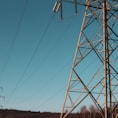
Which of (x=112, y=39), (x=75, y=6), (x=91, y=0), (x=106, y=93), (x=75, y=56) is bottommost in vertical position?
Result: (x=106, y=93)

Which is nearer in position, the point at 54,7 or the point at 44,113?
the point at 54,7

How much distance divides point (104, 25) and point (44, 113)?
8032 centimetres

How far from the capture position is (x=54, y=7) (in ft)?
73.7

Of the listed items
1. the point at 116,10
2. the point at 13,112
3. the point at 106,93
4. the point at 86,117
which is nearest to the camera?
the point at 106,93

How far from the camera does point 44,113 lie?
99.2 m

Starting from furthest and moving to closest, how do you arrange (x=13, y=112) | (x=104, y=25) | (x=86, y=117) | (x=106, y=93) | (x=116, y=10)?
1. (x=86, y=117)
2. (x=13, y=112)
3. (x=116, y=10)
4. (x=104, y=25)
5. (x=106, y=93)

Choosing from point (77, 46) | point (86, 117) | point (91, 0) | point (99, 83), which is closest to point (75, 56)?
point (77, 46)

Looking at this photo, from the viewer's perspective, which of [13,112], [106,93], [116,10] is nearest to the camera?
[106,93]

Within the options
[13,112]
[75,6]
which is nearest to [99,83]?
[75,6]

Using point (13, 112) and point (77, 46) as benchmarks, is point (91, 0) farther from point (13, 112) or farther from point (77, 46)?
point (13, 112)

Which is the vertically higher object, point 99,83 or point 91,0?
point 91,0

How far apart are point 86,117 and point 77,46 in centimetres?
8506

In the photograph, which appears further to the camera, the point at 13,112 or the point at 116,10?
the point at 13,112

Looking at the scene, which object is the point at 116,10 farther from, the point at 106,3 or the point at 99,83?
the point at 99,83
